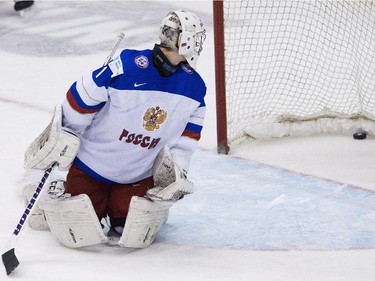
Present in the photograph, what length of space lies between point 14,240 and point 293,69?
217 cm

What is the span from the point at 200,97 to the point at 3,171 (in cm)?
118

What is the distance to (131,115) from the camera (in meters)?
3.45

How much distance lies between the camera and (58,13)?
7273 mm

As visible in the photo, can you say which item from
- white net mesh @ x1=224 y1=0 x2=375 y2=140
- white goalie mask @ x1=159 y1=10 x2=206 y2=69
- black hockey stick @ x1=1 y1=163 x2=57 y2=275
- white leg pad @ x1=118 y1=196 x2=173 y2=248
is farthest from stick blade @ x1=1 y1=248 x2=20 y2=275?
white net mesh @ x1=224 y1=0 x2=375 y2=140

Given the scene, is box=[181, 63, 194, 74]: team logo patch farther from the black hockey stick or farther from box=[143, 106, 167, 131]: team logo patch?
the black hockey stick

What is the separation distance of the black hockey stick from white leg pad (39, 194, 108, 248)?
44mm

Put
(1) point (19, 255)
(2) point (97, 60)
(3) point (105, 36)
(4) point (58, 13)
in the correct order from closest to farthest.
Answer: (1) point (19, 255) → (2) point (97, 60) → (3) point (105, 36) → (4) point (58, 13)

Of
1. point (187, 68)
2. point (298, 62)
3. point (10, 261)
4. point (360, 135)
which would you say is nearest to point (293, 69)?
point (298, 62)

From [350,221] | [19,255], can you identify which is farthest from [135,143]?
[350,221]

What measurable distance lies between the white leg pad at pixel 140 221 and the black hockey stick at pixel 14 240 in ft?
0.95

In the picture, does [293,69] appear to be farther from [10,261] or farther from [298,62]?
[10,261]

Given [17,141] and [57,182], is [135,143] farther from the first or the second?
[17,141]

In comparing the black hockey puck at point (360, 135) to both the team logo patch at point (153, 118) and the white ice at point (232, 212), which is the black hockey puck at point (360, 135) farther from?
the team logo patch at point (153, 118)

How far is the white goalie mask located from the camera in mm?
3418
